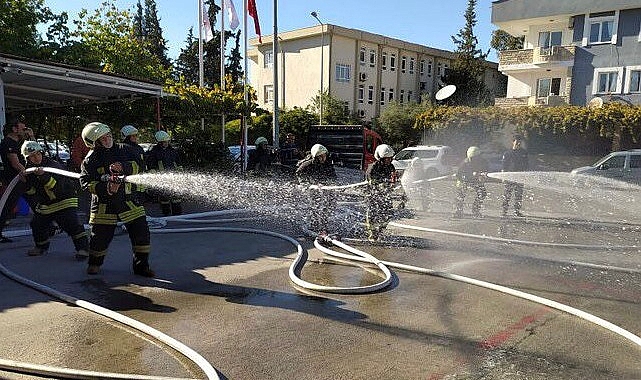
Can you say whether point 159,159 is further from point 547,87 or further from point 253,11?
point 547,87

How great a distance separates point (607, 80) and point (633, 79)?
125cm

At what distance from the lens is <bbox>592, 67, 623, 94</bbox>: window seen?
26.9 metres

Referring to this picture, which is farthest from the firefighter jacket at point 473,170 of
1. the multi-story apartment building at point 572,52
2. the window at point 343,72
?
the window at point 343,72

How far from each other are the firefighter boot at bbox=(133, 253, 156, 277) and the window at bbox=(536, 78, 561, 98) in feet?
96.8

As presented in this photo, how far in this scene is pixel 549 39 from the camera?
29828mm

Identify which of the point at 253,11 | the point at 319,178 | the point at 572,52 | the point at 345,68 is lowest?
the point at 319,178

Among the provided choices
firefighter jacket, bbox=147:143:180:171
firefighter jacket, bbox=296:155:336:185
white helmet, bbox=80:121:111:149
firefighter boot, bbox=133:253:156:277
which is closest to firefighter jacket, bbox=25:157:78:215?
white helmet, bbox=80:121:111:149

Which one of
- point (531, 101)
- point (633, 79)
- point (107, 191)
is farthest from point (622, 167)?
point (531, 101)

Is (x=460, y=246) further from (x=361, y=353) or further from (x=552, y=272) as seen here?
(x=361, y=353)

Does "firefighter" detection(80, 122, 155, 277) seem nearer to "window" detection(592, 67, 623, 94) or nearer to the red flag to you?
the red flag

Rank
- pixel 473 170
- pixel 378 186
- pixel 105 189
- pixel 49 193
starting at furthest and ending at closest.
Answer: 1. pixel 473 170
2. pixel 378 186
3. pixel 49 193
4. pixel 105 189

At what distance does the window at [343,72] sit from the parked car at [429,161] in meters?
23.2

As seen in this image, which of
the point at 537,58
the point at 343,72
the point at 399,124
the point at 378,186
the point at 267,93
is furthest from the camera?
the point at 267,93

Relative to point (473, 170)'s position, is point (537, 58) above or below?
above
